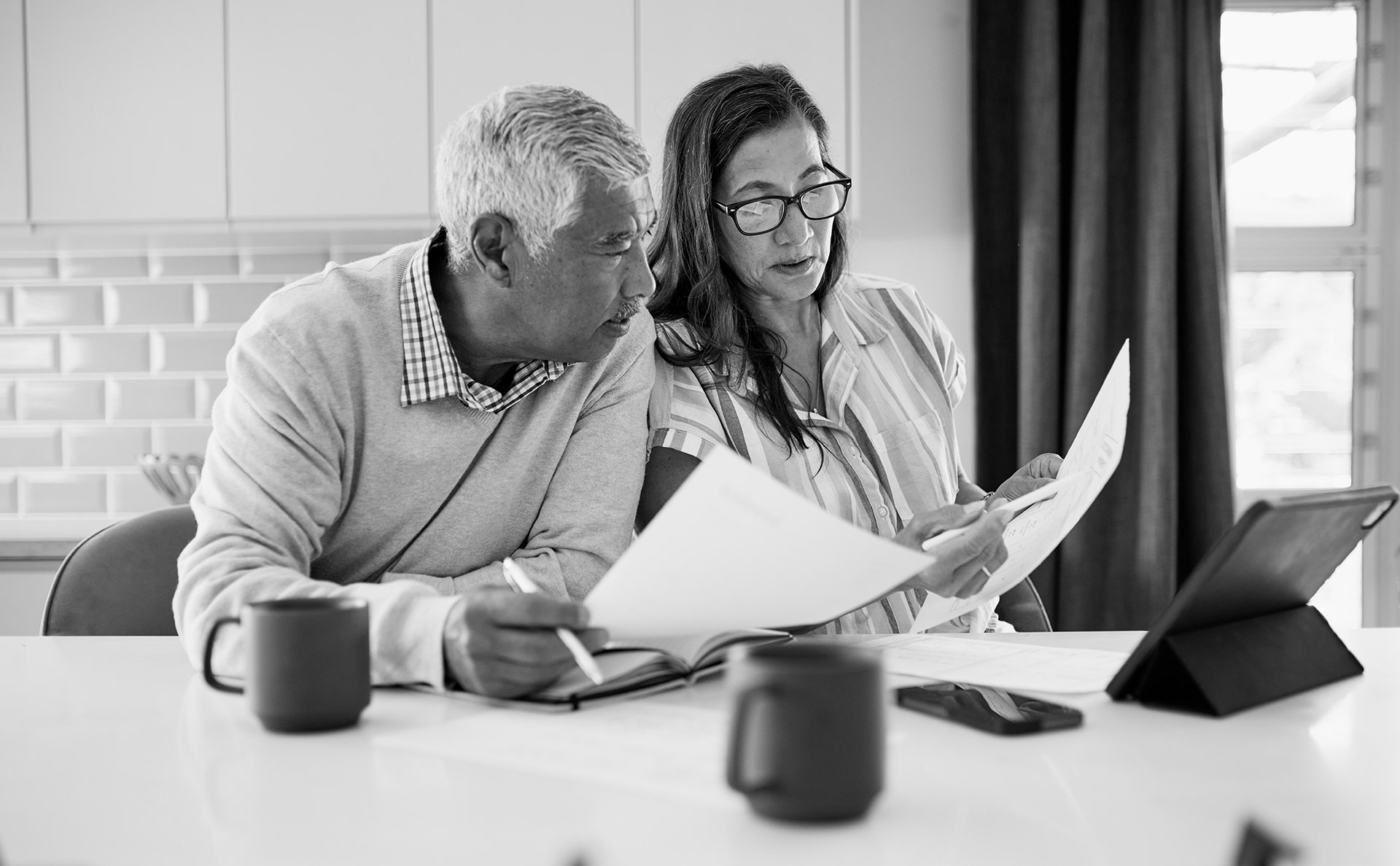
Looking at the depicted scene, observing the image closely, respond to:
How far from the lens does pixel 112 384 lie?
10.6 feet

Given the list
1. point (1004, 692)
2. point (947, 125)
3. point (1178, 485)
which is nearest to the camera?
point (1004, 692)

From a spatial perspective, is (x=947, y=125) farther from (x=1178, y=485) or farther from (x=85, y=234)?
(x=85, y=234)

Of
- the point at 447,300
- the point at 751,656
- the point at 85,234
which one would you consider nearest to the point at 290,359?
the point at 447,300

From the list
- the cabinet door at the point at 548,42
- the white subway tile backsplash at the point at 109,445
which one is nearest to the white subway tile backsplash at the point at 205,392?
the white subway tile backsplash at the point at 109,445

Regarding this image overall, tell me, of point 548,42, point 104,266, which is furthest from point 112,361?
point 548,42

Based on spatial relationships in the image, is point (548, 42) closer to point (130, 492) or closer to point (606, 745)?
point (130, 492)

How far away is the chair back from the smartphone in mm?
956

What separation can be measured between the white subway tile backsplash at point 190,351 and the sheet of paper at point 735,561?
257cm

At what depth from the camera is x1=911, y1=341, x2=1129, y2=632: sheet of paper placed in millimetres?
1114

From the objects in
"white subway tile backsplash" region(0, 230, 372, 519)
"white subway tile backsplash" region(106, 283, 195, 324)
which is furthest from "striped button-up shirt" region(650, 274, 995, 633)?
"white subway tile backsplash" region(106, 283, 195, 324)

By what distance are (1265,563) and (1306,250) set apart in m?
2.72

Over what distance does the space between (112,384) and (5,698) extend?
95.6 inches

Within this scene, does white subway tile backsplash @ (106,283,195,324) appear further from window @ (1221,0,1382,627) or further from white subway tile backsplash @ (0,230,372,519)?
window @ (1221,0,1382,627)

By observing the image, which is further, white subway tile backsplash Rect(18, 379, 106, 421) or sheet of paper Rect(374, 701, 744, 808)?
white subway tile backsplash Rect(18, 379, 106, 421)
